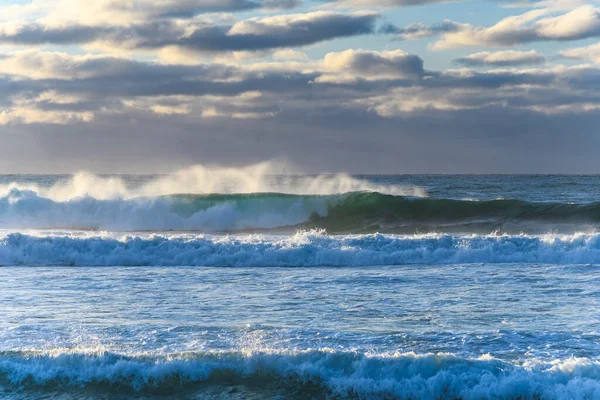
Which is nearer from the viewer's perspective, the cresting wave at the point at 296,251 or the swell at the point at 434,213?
the cresting wave at the point at 296,251

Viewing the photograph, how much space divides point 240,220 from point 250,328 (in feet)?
70.4

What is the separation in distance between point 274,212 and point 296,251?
15042 millimetres

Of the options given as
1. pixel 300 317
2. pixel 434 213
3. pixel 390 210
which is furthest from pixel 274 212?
pixel 300 317

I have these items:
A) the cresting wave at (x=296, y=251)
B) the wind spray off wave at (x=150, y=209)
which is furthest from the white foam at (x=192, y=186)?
the cresting wave at (x=296, y=251)

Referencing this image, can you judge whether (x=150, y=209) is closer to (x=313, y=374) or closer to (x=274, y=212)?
(x=274, y=212)

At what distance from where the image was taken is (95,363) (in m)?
7.44

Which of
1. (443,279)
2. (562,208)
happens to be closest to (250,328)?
(443,279)

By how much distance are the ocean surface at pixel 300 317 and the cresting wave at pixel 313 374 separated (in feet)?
0.05

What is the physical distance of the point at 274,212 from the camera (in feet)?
103

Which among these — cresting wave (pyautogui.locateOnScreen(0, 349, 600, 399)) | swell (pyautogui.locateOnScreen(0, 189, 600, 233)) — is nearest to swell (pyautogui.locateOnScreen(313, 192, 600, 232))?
swell (pyautogui.locateOnScreen(0, 189, 600, 233))

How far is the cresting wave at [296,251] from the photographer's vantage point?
16.1 metres

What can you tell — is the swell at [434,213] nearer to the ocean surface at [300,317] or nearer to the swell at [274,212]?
the swell at [274,212]

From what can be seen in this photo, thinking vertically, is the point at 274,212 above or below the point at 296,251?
above

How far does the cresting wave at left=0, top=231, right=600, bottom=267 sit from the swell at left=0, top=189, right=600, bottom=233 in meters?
10.2
